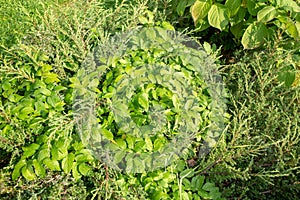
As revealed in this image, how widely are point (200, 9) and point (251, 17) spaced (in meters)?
0.33

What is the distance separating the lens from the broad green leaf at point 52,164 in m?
1.81

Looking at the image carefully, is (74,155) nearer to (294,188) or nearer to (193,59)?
(193,59)

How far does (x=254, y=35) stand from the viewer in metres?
2.60

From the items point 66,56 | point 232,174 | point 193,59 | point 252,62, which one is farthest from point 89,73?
point 252,62

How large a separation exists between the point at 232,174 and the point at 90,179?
0.67m

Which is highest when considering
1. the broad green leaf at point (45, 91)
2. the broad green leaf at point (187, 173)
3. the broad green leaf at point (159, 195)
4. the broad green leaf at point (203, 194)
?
the broad green leaf at point (45, 91)

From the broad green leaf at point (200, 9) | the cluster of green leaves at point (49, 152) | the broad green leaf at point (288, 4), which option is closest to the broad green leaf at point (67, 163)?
the cluster of green leaves at point (49, 152)

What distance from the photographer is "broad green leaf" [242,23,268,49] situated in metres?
2.59

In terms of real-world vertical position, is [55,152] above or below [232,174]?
above

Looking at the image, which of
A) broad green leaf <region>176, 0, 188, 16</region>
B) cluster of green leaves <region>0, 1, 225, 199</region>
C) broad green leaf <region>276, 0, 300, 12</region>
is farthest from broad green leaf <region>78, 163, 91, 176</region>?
broad green leaf <region>276, 0, 300, 12</region>

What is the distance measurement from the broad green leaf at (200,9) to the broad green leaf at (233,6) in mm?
118

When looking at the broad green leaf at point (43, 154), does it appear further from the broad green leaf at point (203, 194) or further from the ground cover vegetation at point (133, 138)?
the broad green leaf at point (203, 194)

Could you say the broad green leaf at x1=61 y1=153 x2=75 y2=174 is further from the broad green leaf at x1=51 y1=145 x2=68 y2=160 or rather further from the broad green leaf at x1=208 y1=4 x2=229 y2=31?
the broad green leaf at x1=208 y1=4 x2=229 y2=31

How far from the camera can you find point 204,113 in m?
2.04
